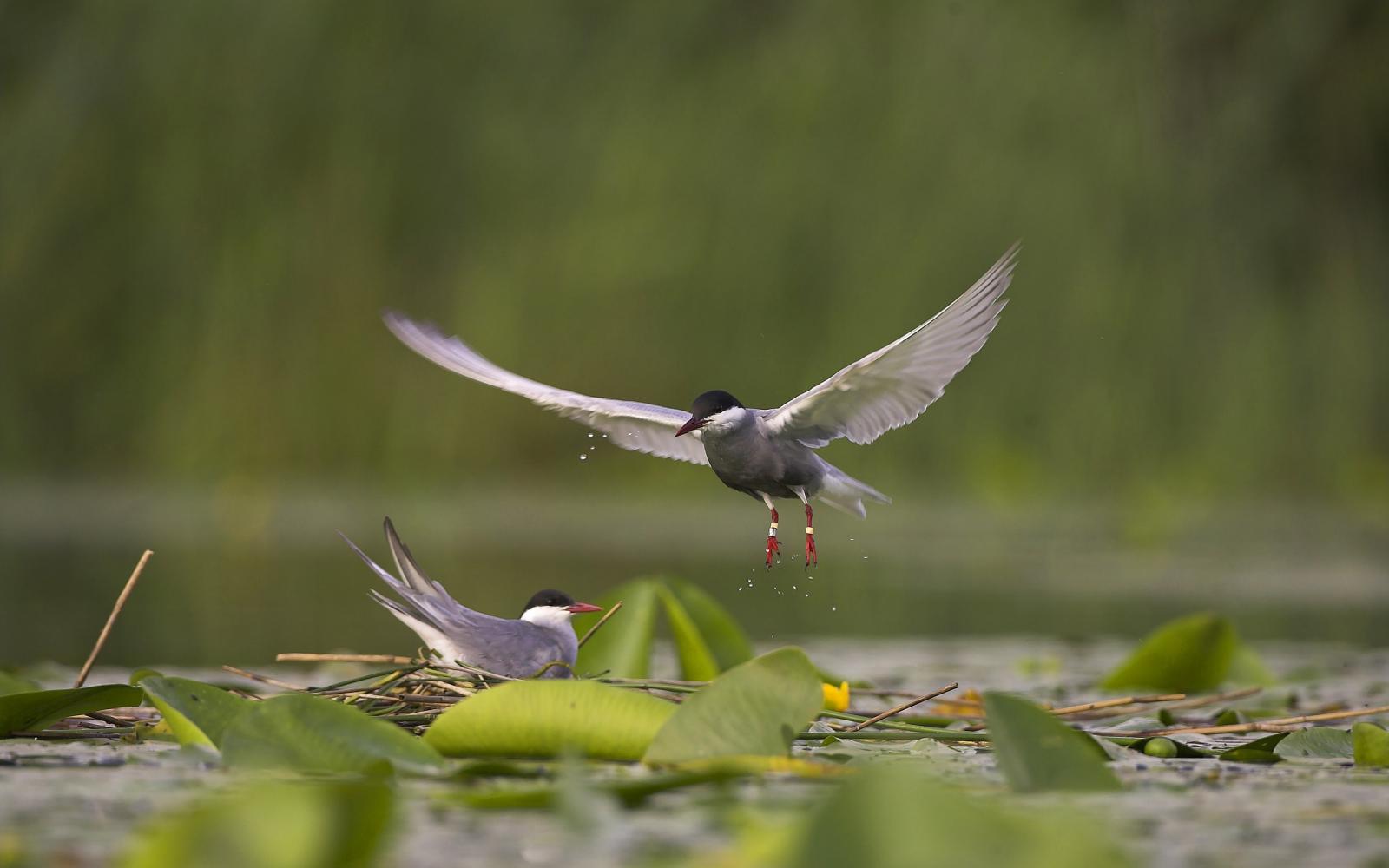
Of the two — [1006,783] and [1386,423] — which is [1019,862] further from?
[1386,423]

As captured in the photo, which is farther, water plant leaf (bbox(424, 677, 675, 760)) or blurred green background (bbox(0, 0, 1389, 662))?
blurred green background (bbox(0, 0, 1389, 662))

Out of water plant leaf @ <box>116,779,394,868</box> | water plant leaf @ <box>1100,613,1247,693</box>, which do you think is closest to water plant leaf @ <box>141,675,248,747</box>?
water plant leaf @ <box>116,779,394,868</box>

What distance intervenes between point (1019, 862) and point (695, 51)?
1587 centimetres

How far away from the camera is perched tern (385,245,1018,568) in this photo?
5.07 meters

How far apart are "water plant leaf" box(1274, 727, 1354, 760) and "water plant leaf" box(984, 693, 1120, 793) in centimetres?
87

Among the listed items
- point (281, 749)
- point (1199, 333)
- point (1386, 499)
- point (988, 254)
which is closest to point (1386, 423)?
point (1386, 499)

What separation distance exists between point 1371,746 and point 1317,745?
0.21 meters

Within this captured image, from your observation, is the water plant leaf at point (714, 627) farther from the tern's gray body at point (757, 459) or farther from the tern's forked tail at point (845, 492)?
the tern's gray body at point (757, 459)

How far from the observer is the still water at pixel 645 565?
9.13 m

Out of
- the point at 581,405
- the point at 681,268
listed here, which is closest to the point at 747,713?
the point at 581,405

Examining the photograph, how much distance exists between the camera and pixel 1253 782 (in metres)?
4.18

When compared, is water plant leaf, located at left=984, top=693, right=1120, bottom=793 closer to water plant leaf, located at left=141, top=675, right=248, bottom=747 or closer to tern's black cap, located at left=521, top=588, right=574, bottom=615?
water plant leaf, located at left=141, top=675, right=248, bottom=747

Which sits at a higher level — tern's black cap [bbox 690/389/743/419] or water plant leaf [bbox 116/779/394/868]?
tern's black cap [bbox 690/389/743/419]

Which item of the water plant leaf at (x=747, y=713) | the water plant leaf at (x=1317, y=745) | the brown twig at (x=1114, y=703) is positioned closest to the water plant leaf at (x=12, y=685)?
the water plant leaf at (x=747, y=713)
